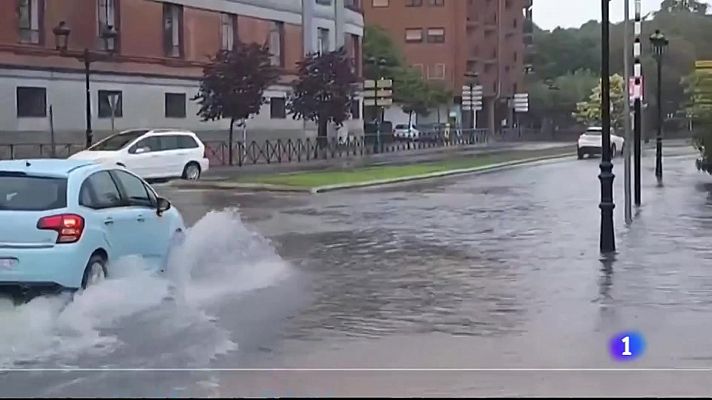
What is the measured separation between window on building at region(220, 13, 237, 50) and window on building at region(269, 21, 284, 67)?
372 centimetres

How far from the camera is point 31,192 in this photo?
12.6 meters

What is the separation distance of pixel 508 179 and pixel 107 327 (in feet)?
96.4

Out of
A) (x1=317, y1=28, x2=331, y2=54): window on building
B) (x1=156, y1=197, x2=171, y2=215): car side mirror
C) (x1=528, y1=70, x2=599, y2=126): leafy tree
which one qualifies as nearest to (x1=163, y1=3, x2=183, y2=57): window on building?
(x1=317, y1=28, x2=331, y2=54): window on building

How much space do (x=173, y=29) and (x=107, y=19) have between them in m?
5.56

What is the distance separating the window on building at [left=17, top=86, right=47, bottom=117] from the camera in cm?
4869

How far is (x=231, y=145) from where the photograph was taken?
5488 centimetres

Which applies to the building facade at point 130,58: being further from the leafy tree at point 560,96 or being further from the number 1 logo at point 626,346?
the leafy tree at point 560,96

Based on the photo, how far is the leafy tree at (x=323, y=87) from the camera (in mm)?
61594

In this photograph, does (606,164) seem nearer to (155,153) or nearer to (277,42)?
(155,153)

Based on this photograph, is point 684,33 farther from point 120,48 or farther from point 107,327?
point 107,327

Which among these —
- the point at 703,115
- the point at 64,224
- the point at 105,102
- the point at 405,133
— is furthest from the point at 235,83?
the point at 64,224

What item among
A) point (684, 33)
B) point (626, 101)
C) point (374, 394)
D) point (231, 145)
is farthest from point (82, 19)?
point (684, 33)

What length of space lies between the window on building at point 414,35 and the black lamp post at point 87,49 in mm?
54558

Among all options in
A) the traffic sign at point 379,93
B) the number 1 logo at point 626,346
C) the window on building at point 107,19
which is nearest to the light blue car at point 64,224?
the number 1 logo at point 626,346
